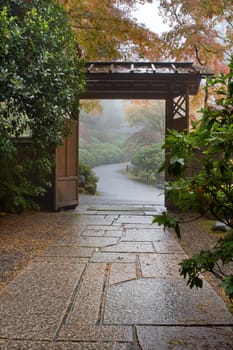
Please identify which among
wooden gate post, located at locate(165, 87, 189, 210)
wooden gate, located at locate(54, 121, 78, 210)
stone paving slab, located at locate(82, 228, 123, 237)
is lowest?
stone paving slab, located at locate(82, 228, 123, 237)

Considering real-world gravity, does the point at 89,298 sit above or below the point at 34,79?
below

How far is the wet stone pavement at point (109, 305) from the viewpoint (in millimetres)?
1571

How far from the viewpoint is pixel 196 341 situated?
1.56m

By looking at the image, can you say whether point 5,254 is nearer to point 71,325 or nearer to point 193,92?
point 71,325

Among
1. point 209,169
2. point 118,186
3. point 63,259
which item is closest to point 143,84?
point 63,259

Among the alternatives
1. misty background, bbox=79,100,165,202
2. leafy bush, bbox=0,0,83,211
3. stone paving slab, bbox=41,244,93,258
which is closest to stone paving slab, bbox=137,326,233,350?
stone paving slab, bbox=41,244,93,258

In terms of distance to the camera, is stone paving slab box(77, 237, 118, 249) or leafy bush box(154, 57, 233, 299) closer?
leafy bush box(154, 57, 233, 299)

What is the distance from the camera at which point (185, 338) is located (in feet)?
5.22

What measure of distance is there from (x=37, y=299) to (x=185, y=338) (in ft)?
3.18

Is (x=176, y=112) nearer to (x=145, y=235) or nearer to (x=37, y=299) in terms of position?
(x=145, y=235)

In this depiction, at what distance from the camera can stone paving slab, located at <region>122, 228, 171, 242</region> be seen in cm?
395

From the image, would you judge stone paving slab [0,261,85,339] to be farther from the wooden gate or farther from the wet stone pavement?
the wooden gate

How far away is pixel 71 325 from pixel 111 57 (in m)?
7.55

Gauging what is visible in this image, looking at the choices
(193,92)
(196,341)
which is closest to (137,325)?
(196,341)
